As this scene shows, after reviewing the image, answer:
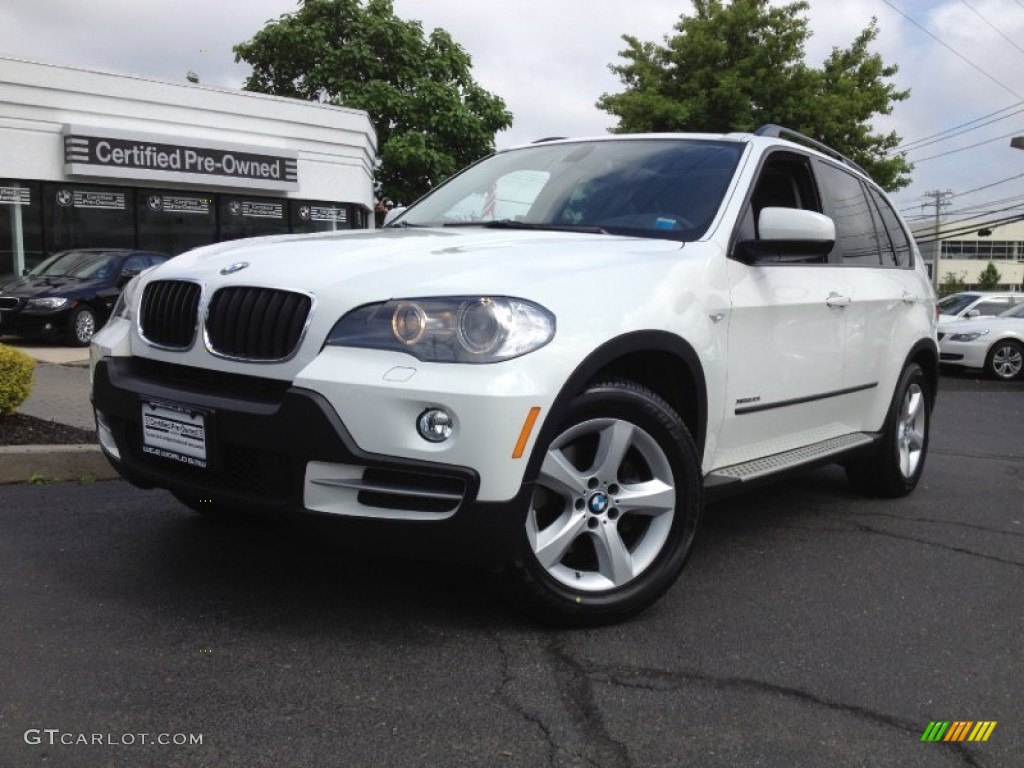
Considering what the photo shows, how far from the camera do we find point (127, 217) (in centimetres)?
1880

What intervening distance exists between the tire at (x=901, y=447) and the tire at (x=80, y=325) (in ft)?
35.2

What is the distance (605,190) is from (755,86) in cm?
2383

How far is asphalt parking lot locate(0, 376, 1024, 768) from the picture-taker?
8.05ft

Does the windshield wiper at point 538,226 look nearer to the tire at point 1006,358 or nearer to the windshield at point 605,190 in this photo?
the windshield at point 605,190

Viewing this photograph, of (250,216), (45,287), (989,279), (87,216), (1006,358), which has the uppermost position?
(250,216)

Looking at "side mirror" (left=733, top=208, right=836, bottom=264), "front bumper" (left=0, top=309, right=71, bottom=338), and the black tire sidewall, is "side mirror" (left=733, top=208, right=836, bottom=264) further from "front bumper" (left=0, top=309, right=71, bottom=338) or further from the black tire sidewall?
"front bumper" (left=0, top=309, right=71, bottom=338)

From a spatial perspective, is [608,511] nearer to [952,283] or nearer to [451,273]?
[451,273]

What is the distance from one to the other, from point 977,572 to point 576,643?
194cm

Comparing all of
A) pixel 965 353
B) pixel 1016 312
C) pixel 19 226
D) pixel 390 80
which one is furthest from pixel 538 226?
pixel 390 80

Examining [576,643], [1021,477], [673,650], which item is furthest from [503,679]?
[1021,477]

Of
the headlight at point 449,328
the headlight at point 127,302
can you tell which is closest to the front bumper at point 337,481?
the headlight at point 449,328

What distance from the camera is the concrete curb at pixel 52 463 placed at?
5.14 metres

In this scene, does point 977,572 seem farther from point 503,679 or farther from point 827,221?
point 503,679

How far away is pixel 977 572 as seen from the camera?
405cm
